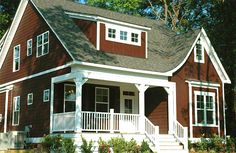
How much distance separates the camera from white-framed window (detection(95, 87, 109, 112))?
22562mm

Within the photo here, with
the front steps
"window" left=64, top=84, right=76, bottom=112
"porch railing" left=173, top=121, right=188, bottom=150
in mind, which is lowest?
the front steps

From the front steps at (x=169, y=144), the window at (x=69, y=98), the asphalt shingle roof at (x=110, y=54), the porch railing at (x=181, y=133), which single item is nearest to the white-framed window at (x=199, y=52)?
the asphalt shingle roof at (x=110, y=54)

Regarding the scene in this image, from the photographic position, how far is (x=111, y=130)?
1912 cm

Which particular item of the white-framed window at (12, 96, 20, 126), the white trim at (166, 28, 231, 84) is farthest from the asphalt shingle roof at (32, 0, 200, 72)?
the white-framed window at (12, 96, 20, 126)

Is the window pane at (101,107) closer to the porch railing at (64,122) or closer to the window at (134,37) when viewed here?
the porch railing at (64,122)

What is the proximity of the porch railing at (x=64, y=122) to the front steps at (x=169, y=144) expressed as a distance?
15.7 feet

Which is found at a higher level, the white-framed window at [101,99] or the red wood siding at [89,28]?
the red wood siding at [89,28]

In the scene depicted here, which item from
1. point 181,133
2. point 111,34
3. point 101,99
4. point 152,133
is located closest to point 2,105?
point 101,99

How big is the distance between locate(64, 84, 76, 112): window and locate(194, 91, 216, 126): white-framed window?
7705 mm

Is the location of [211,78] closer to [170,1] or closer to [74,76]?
[74,76]

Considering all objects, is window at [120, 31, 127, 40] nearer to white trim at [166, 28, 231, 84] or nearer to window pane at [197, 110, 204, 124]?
white trim at [166, 28, 231, 84]

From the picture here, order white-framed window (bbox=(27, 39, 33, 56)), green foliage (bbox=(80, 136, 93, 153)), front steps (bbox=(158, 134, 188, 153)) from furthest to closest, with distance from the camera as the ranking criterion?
white-framed window (bbox=(27, 39, 33, 56)) → front steps (bbox=(158, 134, 188, 153)) → green foliage (bbox=(80, 136, 93, 153))

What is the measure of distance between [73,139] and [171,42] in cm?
1230

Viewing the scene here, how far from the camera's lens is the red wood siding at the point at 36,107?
21.2 meters
